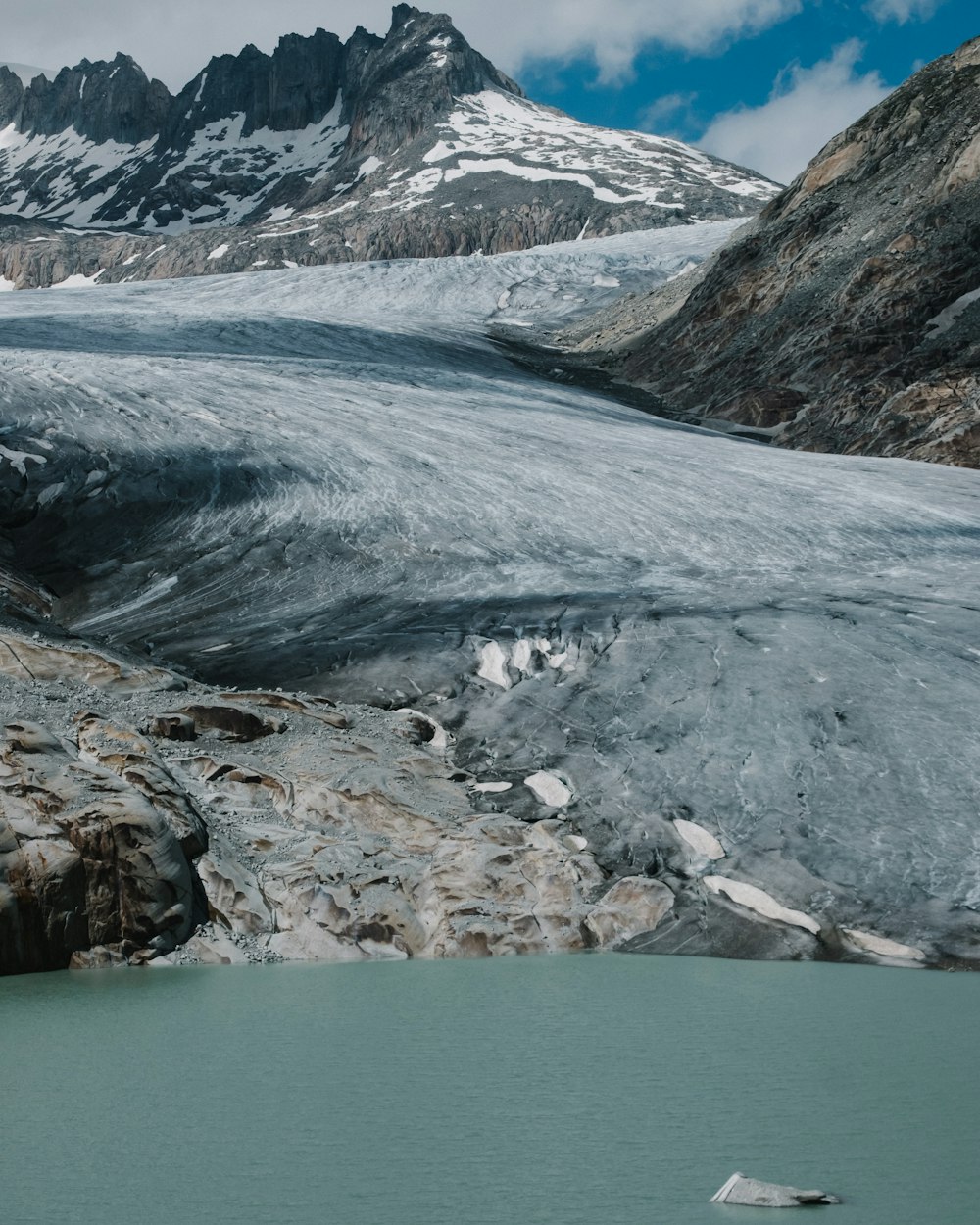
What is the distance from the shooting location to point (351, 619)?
988 centimetres

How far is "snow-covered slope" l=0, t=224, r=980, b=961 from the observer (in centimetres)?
729

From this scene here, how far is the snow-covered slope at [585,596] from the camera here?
7.29 m

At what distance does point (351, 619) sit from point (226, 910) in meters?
3.47

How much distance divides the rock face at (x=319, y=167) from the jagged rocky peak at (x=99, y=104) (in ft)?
0.72

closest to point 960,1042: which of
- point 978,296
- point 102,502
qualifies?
point 102,502

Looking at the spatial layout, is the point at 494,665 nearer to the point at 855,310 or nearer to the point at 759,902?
the point at 759,902

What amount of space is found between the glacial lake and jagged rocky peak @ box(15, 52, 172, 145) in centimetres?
13875

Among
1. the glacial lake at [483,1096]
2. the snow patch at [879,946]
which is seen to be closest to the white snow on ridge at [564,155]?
the snow patch at [879,946]

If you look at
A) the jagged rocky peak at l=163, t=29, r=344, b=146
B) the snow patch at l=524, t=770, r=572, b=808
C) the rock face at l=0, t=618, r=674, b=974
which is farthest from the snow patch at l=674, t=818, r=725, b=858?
the jagged rocky peak at l=163, t=29, r=344, b=146

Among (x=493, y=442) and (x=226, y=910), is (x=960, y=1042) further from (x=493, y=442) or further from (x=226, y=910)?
(x=493, y=442)

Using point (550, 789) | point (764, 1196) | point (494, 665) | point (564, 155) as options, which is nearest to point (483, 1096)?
point (764, 1196)

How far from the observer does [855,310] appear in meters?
20.3

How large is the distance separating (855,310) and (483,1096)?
18.0 m

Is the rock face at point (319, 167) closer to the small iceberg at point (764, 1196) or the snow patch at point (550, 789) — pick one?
the snow patch at point (550, 789)
